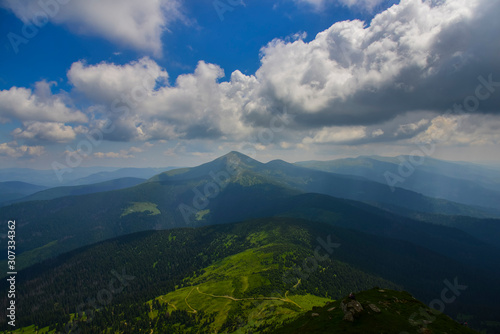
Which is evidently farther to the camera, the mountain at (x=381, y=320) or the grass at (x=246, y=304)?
the grass at (x=246, y=304)

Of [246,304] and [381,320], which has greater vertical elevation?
[381,320]

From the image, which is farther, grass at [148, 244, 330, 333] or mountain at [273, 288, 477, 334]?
grass at [148, 244, 330, 333]

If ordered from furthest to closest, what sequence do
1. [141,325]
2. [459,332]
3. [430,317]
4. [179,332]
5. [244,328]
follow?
[141,325] < [179,332] < [244,328] < [430,317] < [459,332]

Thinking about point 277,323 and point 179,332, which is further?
point 179,332

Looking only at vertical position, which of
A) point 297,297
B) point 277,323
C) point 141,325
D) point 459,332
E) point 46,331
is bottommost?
point 46,331

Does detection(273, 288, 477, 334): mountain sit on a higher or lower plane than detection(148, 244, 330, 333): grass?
higher

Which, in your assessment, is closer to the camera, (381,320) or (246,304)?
(381,320)

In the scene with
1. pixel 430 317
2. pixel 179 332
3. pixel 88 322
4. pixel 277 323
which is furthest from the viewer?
pixel 88 322

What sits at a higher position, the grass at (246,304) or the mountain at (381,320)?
the mountain at (381,320)

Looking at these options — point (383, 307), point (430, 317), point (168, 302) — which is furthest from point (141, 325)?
point (430, 317)

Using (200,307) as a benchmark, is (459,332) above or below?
above

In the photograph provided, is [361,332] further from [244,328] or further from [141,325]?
[141,325]
